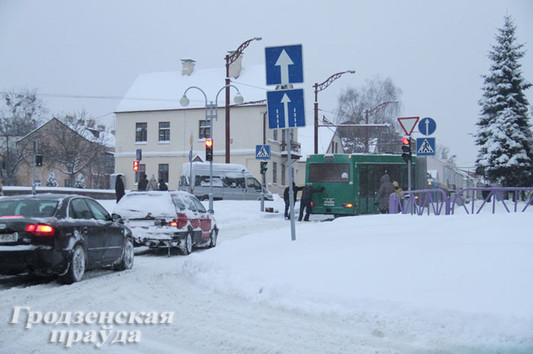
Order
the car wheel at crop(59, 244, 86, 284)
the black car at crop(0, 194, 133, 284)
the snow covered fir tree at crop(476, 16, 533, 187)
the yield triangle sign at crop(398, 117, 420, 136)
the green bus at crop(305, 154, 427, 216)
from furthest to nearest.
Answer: the snow covered fir tree at crop(476, 16, 533, 187), the green bus at crop(305, 154, 427, 216), the yield triangle sign at crop(398, 117, 420, 136), the car wheel at crop(59, 244, 86, 284), the black car at crop(0, 194, 133, 284)

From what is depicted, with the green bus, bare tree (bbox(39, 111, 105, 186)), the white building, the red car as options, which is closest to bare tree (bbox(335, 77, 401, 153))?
the white building

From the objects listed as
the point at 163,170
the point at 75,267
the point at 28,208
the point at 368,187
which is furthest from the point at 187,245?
the point at 163,170

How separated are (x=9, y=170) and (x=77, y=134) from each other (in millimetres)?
7452

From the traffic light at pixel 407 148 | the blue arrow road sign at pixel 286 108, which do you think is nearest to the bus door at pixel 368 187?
the traffic light at pixel 407 148

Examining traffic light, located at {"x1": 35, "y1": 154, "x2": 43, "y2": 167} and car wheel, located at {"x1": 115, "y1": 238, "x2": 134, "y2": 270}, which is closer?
car wheel, located at {"x1": 115, "y1": 238, "x2": 134, "y2": 270}

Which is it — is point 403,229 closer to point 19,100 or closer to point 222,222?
point 222,222

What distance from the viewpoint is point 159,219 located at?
13.9 m

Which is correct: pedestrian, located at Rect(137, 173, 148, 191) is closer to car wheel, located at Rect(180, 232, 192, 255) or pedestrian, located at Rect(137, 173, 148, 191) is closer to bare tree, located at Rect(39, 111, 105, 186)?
car wheel, located at Rect(180, 232, 192, 255)

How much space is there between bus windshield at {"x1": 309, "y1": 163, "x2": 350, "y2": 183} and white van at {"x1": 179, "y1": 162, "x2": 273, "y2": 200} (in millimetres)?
8945

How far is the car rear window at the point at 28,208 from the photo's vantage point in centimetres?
940

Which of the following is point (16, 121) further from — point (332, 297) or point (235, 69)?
point (332, 297)

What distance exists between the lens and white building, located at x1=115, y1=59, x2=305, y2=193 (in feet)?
163

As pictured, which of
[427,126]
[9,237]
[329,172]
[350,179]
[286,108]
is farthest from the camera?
[329,172]

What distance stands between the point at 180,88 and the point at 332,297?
1875 inches
